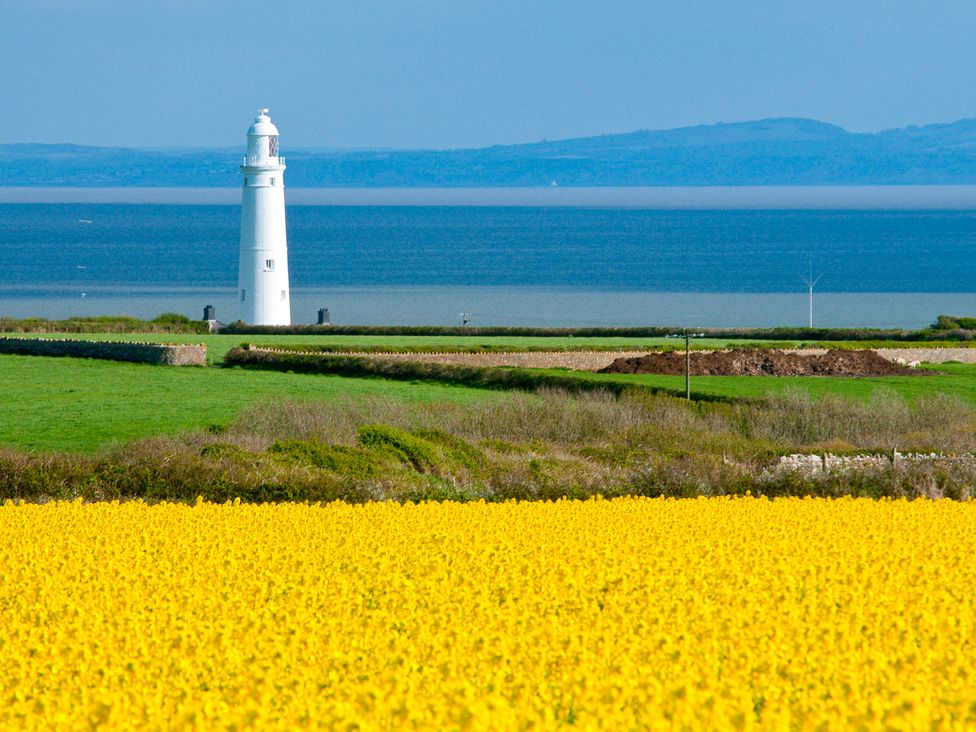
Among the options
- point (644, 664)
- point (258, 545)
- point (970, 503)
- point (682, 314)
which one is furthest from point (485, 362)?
point (682, 314)

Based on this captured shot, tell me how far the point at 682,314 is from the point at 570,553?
82255 mm

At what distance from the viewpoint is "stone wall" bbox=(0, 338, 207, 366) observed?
3819 cm

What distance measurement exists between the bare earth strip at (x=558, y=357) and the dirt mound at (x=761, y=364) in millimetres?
1147

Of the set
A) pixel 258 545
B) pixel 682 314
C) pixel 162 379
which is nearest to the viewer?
pixel 258 545

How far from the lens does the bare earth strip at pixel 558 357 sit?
39.2 m

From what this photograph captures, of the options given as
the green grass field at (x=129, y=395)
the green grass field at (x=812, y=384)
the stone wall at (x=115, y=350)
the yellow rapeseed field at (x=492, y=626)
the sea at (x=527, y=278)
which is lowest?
the sea at (x=527, y=278)

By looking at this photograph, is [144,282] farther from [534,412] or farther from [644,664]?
[644,664]

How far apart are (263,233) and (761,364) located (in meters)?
30.6

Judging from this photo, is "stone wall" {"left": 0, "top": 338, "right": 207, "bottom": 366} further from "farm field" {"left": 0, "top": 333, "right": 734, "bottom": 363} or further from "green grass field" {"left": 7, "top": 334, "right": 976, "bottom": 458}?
"farm field" {"left": 0, "top": 333, "right": 734, "bottom": 363}

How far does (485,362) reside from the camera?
39.3 meters

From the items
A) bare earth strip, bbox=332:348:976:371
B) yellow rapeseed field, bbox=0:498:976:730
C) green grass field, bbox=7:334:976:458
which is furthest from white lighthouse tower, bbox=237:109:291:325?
yellow rapeseed field, bbox=0:498:976:730

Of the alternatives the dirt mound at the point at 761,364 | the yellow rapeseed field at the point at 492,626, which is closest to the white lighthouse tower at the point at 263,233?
the dirt mound at the point at 761,364

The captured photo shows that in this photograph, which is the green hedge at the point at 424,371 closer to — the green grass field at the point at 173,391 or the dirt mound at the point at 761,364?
the green grass field at the point at 173,391

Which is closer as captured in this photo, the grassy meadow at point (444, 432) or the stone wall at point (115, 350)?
the grassy meadow at point (444, 432)
